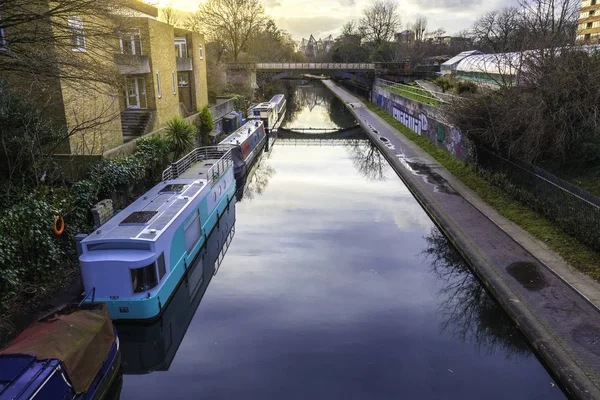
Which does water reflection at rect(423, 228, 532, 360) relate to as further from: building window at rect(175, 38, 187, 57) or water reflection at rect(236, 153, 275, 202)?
building window at rect(175, 38, 187, 57)

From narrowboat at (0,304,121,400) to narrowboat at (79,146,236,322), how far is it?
112cm

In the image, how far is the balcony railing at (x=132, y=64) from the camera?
19438 mm

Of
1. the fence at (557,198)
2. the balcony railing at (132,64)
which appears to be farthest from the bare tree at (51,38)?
the fence at (557,198)

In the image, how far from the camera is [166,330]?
10.5 m

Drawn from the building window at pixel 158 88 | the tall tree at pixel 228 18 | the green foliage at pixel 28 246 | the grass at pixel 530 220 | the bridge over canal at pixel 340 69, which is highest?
the tall tree at pixel 228 18

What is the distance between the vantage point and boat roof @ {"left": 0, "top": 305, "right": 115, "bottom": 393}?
682cm

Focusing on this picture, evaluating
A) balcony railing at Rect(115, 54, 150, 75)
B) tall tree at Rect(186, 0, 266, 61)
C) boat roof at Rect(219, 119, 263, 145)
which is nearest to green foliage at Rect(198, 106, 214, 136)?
boat roof at Rect(219, 119, 263, 145)

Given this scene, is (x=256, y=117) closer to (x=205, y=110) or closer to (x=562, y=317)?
(x=205, y=110)

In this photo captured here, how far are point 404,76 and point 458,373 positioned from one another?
5096cm

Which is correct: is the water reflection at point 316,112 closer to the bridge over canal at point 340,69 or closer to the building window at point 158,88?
the bridge over canal at point 340,69

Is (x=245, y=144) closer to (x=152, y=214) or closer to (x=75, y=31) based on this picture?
(x=75, y=31)

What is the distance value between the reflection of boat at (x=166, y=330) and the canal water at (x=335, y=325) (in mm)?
34

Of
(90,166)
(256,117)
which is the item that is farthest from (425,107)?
(90,166)

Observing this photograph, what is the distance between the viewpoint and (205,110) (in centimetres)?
2850
